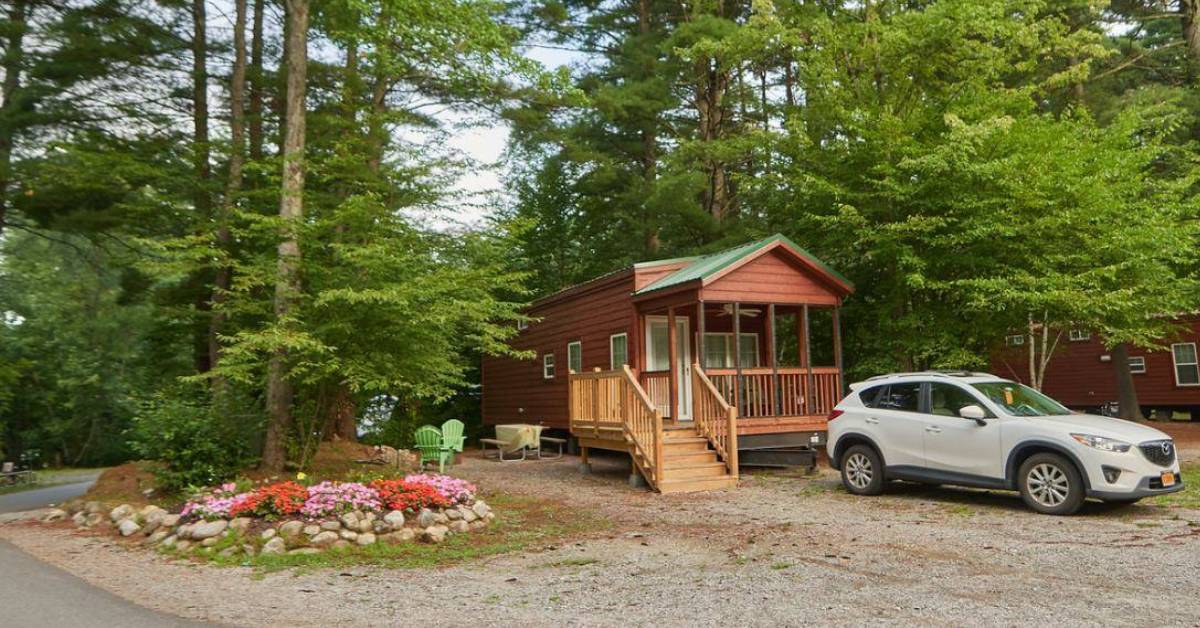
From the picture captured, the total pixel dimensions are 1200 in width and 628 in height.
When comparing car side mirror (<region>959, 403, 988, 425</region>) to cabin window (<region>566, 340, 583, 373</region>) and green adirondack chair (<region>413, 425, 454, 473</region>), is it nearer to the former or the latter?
green adirondack chair (<region>413, 425, 454, 473</region>)

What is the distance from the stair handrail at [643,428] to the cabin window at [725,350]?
417 cm

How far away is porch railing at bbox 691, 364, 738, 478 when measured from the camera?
1134 cm

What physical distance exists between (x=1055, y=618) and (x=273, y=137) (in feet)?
45.9

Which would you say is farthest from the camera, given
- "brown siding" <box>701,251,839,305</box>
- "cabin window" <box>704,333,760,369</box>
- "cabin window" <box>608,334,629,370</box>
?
"cabin window" <box>704,333,760,369</box>

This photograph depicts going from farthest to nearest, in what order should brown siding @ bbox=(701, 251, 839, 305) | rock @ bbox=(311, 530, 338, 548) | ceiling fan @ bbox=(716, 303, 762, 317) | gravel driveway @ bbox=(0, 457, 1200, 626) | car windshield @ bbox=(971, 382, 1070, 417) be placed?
ceiling fan @ bbox=(716, 303, 762, 317) < brown siding @ bbox=(701, 251, 839, 305) < car windshield @ bbox=(971, 382, 1070, 417) < rock @ bbox=(311, 530, 338, 548) < gravel driveway @ bbox=(0, 457, 1200, 626)

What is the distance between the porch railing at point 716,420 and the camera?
11.3 meters

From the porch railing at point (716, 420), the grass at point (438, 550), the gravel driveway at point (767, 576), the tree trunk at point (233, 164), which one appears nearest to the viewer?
the gravel driveway at point (767, 576)

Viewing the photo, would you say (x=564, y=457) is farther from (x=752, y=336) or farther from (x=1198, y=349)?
(x=1198, y=349)

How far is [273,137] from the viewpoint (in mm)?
14195

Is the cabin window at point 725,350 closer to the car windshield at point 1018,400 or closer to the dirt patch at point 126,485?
the car windshield at point 1018,400

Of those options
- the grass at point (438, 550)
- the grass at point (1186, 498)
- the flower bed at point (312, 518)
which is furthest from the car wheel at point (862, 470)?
the flower bed at point (312, 518)

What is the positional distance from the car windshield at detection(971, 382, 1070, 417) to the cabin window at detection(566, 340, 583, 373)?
9332 millimetres

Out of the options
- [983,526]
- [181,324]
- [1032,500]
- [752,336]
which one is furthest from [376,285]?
[752,336]

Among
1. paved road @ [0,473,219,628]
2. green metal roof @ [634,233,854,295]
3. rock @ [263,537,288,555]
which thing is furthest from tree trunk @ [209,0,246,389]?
green metal roof @ [634,233,854,295]
